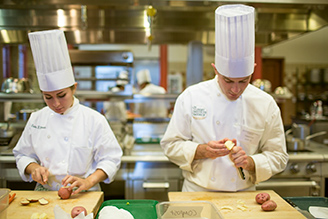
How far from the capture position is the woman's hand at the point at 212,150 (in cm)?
146

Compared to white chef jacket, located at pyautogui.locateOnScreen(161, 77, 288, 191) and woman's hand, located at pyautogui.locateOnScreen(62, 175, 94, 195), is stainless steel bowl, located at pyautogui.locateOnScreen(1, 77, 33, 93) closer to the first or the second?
woman's hand, located at pyautogui.locateOnScreen(62, 175, 94, 195)

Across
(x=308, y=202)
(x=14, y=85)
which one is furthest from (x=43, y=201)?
(x=14, y=85)

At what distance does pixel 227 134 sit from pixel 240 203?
15.2 inches

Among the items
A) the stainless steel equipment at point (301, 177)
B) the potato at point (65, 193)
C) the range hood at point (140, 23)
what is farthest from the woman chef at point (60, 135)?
the stainless steel equipment at point (301, 177)

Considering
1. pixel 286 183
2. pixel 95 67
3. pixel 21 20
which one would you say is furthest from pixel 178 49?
pixel 286 183

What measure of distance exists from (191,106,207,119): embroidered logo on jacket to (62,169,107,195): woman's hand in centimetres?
59

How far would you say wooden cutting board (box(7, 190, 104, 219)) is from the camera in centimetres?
127

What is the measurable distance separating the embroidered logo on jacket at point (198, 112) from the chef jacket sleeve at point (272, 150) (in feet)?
1.12

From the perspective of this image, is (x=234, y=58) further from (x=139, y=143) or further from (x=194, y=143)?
(x=139, y=143)

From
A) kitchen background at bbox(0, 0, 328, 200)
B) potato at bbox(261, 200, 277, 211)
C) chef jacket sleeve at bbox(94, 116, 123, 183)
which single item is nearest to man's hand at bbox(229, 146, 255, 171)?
potato at bbox(261, 200, 277, 211)

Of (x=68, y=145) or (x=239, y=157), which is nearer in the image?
(x=239, y=157)

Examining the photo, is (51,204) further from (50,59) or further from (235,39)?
(235,39)

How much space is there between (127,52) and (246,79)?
268 centimetres

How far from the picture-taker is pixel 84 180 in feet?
4.89
